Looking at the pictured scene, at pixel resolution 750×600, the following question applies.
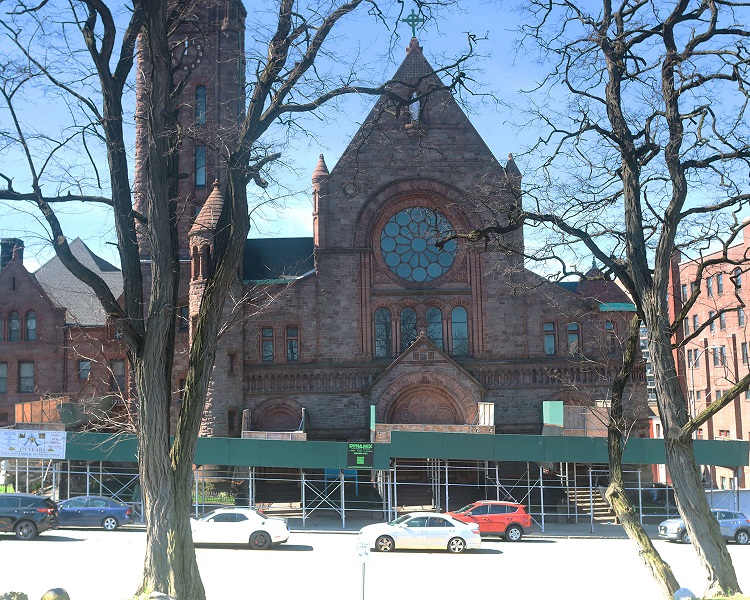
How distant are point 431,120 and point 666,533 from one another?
20.2 meters

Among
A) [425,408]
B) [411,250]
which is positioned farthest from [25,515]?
[411,250]

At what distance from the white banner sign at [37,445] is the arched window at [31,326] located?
11.1 meters

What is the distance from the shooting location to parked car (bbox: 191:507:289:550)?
25969 mm

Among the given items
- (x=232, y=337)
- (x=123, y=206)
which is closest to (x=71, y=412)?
(x=232, y=337)

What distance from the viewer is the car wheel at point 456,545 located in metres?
25.8

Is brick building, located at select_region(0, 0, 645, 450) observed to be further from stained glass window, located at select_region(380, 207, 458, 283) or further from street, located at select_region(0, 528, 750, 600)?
street, located at select_region(0, 528, 750, 600)

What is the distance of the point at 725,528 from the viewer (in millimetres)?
30234

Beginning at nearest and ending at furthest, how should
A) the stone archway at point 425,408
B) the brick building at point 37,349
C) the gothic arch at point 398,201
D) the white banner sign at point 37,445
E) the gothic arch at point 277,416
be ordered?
the white banner sign at point 37,445 → the stone archway at point 425,408 → the gothic arch at point 277,416 → the gothic arch at point 398,201 → the brick building at point 37,349

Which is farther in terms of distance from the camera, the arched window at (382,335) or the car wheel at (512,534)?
the arched window at (382,335)

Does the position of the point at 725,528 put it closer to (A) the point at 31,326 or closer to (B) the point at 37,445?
(B) the point at 37,445

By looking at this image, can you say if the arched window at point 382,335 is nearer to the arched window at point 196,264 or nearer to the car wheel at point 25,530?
the arched window at point 196,264

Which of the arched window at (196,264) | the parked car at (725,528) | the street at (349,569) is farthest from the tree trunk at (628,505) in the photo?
the arched window at (196,264)

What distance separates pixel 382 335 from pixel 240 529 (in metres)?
14.0

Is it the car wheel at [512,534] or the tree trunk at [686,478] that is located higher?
the tree trunk at [686,478]
